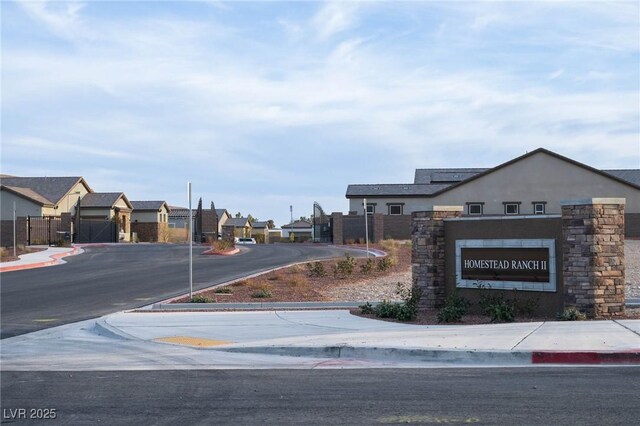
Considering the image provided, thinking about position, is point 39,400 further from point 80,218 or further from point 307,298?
point 80,218

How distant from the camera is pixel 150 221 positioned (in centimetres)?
7750

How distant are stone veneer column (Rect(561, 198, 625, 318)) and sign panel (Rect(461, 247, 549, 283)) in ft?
1.98

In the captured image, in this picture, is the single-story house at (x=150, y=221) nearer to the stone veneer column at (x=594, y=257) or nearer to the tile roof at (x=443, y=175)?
the tile roof at (x=443, y=175)

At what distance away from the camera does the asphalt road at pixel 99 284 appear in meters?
17.6

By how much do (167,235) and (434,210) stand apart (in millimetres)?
63291

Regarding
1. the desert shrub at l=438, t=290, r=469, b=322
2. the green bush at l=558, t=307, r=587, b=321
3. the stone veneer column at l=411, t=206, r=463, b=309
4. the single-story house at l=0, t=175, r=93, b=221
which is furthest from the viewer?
the single-story house at l=0, t=175, r=93, b=221

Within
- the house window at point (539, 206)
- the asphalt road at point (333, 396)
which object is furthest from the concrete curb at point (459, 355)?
the house window at point (539, 206)

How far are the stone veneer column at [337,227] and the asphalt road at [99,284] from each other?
17575 millimetres

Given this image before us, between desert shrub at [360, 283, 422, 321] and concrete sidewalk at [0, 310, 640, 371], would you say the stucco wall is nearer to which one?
concrete sidewalk at [0, 310, 640, 371]

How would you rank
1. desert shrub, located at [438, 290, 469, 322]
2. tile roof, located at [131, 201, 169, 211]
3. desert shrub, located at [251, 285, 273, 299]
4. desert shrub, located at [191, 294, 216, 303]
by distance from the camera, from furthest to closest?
tile roof, located at [131, 201, 169, 211] → desert shrub, located at [251, 285, 273, 299] → desert shrub, located at [191, 294, 216, 303] → desert shrub, located at [438, 290, 469, 322]

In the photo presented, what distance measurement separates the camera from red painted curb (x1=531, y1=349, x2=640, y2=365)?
404 inches

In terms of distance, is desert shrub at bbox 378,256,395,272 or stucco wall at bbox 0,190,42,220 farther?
stucco wall at bbox 0,190,42,220

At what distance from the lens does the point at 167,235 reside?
253 feet

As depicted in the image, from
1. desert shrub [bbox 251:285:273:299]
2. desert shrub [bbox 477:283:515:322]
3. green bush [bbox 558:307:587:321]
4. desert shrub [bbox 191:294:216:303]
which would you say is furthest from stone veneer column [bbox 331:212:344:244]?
green bush [bbox 558:307:587:321]
